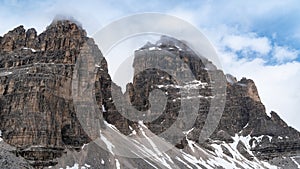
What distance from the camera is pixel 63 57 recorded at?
158 meters

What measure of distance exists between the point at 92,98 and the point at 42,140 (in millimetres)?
37638

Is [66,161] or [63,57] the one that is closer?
[66,161]

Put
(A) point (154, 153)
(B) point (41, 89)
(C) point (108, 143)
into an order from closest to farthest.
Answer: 1. (B) point (41, 89)
2. (C) point (108, 143)
3. (A) point (154, 153)

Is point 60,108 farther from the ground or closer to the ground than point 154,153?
farther from the ground

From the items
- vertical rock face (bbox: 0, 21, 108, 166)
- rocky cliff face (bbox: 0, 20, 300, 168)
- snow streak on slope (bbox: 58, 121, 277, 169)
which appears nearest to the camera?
rocky cliff face (bbox: 0, 20, 300, 168)

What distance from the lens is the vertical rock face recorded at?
125375 mm

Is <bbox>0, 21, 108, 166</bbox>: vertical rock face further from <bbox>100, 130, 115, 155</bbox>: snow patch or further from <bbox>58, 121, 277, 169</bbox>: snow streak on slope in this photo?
<bbox>58, 121, 277, 169</bbox>: snow streak on slope

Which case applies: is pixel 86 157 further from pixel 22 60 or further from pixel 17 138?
pixel 22 60

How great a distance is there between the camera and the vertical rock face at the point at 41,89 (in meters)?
125

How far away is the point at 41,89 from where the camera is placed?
456 ft

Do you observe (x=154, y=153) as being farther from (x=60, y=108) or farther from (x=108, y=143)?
(x=60, y=108)

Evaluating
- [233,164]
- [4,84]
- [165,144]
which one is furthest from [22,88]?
[233,164]

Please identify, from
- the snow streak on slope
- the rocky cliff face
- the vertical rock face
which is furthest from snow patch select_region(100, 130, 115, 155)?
the vertical rock face

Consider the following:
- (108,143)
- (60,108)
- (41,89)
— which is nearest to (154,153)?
(108,143)
